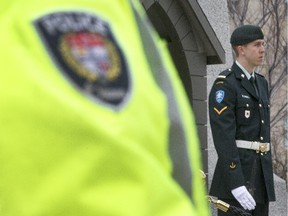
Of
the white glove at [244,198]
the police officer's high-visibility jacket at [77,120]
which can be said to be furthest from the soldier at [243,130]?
the police officer's high-visibility jacket at [77,120]

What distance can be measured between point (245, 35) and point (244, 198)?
1.19 metres

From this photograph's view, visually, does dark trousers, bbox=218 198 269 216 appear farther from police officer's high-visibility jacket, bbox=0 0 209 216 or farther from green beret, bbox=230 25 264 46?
police officer's high-visibility jacket, bbox=0 0 209 216

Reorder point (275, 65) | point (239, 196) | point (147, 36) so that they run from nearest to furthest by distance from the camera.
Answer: point (147, 36)
point (239, 196)
point (275, 65)

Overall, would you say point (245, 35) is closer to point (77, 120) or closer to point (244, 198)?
point (244, 198)

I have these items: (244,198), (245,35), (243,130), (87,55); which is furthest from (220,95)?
(87,55)

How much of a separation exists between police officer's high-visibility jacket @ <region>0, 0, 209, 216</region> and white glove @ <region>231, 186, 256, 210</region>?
18.7ft

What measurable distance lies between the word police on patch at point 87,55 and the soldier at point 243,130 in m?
5.76

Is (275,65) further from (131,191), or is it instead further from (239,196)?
(131,191)

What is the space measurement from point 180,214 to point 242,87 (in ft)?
19.8

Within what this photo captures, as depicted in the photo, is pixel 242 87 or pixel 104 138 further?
pixel 242 87

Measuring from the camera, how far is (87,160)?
1311 millimetres

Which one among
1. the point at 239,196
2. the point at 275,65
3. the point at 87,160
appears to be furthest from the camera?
the point at 275,65

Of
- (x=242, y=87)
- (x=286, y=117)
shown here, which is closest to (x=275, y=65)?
(x=286, y=117)

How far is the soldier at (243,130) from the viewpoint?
7.14 metres
